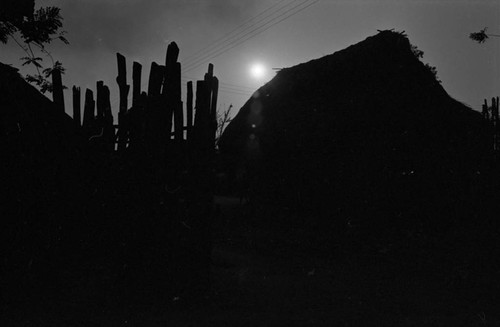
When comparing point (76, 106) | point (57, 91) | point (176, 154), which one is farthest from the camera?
point (76, 106)

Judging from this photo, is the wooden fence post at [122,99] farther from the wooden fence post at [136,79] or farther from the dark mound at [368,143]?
the dark mound at [368,143]

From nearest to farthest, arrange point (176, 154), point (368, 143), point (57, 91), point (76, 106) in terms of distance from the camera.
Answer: point (176, 154) < point (57, 91) < point (76, 106) < point (368, 143)

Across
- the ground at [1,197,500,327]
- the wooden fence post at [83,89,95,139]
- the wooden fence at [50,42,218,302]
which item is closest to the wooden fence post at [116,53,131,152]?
the wooden fence at [50,42,218,302]

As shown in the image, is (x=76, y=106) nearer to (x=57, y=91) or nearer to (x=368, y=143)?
(x=57, y=91)

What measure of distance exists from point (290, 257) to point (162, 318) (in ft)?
13.0

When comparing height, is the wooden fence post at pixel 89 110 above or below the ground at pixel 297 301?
above

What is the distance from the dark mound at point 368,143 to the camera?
31.8 ft

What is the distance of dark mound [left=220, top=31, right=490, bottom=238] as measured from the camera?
31.8ft

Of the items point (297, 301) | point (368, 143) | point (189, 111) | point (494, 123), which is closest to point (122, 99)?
point (189, 111)

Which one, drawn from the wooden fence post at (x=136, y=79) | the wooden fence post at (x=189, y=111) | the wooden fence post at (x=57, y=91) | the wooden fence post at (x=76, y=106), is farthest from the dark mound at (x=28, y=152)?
Answer: the wooden fence post at (x=189, y=111)

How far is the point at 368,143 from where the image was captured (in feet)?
33.1

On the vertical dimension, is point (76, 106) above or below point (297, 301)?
above

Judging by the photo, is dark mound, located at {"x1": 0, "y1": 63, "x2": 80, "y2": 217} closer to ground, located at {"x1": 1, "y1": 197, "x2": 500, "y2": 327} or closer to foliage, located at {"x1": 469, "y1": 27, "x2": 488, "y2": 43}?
ground, located at {"x1": 1, "y1": 197, "x2": 500, "y2": 327}

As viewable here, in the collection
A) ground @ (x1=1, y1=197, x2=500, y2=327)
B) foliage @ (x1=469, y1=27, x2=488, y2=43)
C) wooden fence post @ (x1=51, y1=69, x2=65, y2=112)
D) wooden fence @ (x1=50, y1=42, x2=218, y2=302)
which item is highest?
foliage @ (x1=469, y1=27, x2=488, y2=43)
